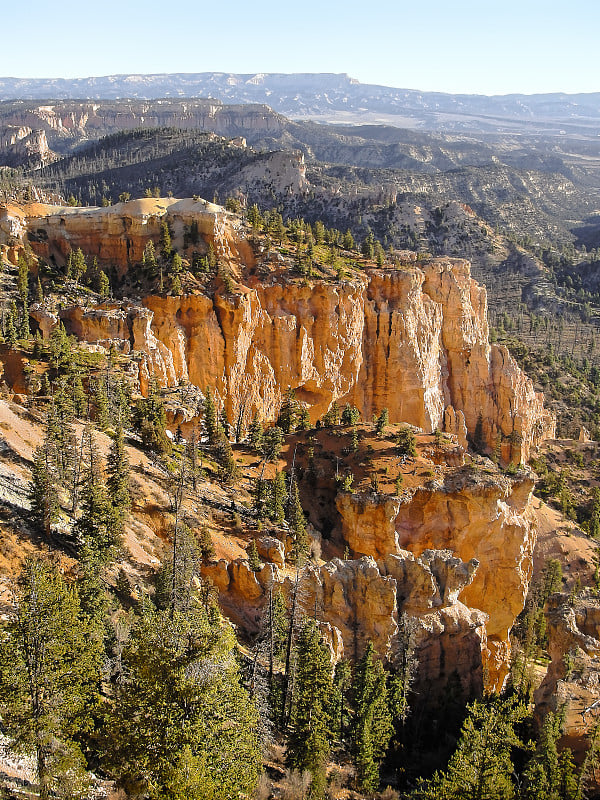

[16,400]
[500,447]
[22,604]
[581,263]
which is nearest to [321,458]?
[16,400]

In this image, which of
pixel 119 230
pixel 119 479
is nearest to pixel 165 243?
pixel 119 230

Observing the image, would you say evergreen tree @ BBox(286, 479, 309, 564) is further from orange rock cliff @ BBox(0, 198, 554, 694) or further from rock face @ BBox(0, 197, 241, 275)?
rock face @ BBox(0, 197, 241, 275)

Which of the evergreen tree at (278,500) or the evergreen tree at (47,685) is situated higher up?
the evergreen tree at (47,685)

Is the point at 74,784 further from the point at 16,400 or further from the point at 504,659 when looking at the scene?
the point at 504,659

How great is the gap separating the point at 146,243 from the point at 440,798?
164ft

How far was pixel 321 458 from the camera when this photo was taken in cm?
4891

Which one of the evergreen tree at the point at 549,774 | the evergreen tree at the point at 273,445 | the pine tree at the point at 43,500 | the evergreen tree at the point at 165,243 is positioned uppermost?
the evergreen tree at the point at 165,243

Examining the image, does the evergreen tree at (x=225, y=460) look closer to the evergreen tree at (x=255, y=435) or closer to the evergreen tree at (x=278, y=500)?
the evergreen tree at (x=278, y=500)

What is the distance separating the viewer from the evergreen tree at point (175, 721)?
1795cm

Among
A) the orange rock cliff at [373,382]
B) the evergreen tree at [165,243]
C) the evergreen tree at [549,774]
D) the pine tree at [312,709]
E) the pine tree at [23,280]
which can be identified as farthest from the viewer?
the evergreen tree at [165,243]

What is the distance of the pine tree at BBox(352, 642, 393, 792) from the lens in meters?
28.8

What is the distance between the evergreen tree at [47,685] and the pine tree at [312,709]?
9380 mm

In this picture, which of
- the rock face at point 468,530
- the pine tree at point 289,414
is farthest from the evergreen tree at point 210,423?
the rock face at point 468,530

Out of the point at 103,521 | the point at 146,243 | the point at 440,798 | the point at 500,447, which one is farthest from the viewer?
the point at 500,447
